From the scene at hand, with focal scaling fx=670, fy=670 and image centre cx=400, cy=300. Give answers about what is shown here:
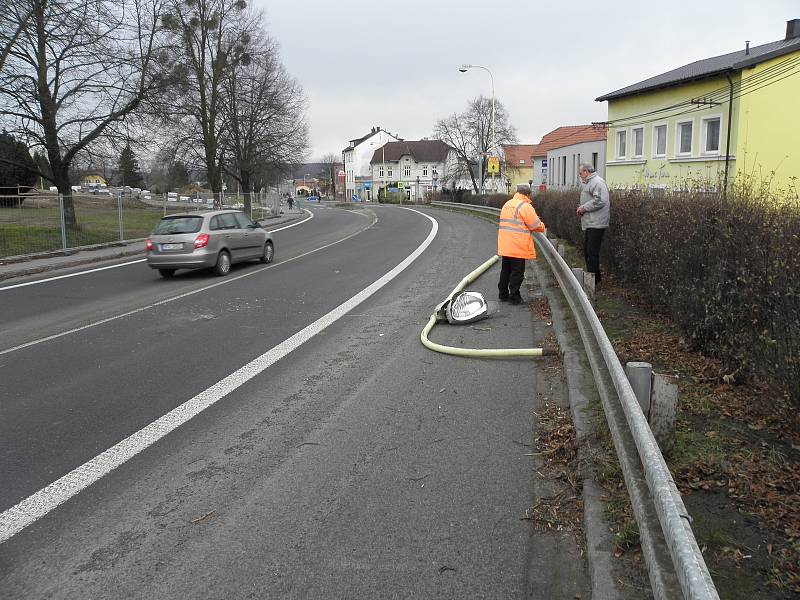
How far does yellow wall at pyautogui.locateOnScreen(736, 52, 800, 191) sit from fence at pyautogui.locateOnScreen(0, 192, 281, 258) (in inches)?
933

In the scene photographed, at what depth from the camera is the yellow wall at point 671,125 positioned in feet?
91.1

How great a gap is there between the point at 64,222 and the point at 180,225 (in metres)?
7.43

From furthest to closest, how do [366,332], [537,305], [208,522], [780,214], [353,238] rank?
1. [353,238]
2. [537,305]
3. [366,332]
4. [780,214]
5. [208,522]

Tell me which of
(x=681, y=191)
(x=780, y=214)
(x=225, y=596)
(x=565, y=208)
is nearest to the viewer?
(x=225, y=596)

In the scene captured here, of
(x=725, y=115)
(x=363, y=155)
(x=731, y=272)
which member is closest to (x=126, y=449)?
(x=731, y=272)

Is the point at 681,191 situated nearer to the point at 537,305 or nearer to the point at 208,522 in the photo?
the point at 537,305

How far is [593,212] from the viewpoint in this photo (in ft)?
32.6

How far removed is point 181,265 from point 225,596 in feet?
40.7

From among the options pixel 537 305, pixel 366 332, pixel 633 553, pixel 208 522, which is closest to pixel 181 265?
pixel 366 332

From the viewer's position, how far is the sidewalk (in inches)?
659

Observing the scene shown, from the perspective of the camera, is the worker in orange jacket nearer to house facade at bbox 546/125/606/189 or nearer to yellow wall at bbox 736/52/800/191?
yellow wall at bbox 736/52/800/191

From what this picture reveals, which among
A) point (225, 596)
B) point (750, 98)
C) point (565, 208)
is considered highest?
point (750, 98)

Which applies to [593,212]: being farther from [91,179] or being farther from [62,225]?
[91,179]

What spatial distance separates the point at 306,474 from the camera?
14.8ft
